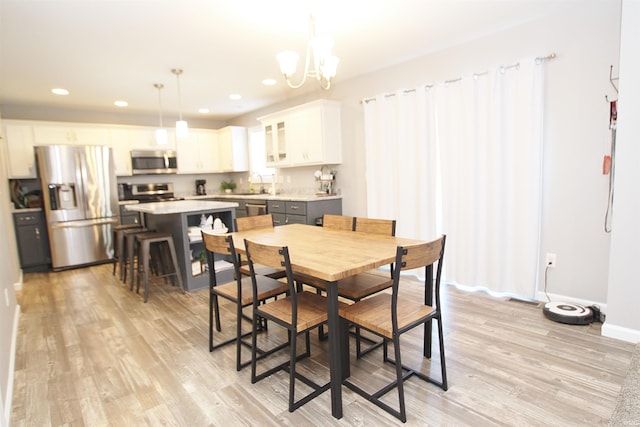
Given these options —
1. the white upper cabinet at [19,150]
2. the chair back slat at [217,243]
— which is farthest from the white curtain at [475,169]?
the white upper cabinet at [19,150]

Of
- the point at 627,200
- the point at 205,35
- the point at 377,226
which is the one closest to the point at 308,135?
the point at 205,35

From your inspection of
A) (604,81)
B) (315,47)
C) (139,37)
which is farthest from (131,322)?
(604,81)

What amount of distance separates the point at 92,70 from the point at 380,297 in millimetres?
3800

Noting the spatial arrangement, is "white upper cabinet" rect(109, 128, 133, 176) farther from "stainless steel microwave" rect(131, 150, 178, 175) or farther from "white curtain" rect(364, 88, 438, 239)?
"white curtain" rect(364, 88, 438, 239)

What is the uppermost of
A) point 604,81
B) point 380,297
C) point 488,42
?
point 488,42

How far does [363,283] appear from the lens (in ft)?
7.20

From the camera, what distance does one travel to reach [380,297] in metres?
2.01

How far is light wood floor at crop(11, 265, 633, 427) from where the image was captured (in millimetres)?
1724

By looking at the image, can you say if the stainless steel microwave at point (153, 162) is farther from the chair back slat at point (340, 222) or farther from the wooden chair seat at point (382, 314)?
the wooden chair seat at point (382, 314)

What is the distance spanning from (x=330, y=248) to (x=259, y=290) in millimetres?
547

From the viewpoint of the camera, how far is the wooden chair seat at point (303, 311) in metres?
1.78

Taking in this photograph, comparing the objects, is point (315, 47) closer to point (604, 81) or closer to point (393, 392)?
point (393, 392)

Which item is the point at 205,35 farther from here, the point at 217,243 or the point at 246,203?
the point at 246,203

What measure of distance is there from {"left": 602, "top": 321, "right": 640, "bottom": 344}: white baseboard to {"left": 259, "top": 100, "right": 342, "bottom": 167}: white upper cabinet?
3156 mm
